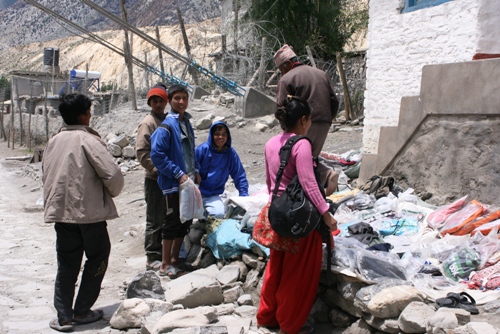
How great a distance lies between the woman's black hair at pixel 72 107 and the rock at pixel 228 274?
1800 mm

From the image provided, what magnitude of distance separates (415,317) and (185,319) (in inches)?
63.3

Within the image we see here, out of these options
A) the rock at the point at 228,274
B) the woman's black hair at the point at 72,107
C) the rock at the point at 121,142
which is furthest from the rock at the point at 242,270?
the rock at the point at 121,142

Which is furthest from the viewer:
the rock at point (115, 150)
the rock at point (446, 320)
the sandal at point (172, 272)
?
the rock at point (115, 150)

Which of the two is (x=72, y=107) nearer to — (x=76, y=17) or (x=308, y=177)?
(x=308, y=177)

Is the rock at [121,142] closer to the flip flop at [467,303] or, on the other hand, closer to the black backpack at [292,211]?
the black backpack at [292,211]

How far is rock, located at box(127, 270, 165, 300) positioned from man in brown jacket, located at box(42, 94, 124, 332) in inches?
14.9

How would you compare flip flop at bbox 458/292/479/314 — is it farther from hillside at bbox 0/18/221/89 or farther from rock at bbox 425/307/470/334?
hillside at bbox 0/18/221/89

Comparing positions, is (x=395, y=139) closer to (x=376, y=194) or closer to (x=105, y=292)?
(x=376, y=194)

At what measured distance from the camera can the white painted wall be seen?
6.01 metres

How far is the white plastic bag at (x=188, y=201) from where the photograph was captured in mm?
4664

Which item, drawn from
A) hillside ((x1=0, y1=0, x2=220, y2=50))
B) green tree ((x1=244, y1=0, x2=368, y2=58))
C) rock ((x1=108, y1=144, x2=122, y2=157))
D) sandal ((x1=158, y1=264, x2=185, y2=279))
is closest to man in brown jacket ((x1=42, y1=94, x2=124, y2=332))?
sandal ((x1=158, y1=264, x2=185, y2=279))

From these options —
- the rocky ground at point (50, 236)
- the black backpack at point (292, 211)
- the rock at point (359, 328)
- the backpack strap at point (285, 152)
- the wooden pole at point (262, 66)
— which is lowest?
the rocky ground at point (50, 236)

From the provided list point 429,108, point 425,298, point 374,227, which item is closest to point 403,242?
point 374,227

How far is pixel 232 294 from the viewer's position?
436 cm
